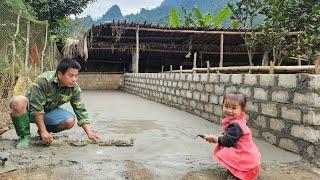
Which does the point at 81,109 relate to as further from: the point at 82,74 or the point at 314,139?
the point at 82,74

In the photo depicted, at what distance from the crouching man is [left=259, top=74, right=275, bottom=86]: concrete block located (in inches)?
87.1

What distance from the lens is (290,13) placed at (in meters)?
12.8

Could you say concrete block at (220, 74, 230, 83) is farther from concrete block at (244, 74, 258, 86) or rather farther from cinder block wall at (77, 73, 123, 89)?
cinder block wall at (77, 73, 123, 89)

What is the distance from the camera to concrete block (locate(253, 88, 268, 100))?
15.4ft

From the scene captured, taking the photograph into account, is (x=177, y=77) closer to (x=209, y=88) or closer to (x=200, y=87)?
(x=200, y=87)

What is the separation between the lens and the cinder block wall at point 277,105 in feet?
12.1

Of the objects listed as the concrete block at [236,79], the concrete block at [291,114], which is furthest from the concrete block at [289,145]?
the concrete block at [236,79]

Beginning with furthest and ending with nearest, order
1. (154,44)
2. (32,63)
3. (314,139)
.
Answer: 1. (154,44)
2. (32,63)
3. (314,139)

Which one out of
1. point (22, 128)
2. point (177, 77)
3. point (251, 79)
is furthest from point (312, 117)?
point (177, 77)

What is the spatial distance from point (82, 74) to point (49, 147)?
48.7 feet

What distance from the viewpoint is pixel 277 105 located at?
4.38 metres

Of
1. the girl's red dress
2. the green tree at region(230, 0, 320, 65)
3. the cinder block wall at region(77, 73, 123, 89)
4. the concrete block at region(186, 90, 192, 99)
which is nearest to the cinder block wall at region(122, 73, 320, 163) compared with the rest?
the concrete block at region(186, 90, 192, 99)

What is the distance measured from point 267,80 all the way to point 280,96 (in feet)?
1.33

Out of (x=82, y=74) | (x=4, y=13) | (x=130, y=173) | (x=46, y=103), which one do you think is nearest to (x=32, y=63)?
(x=4, y=13)
